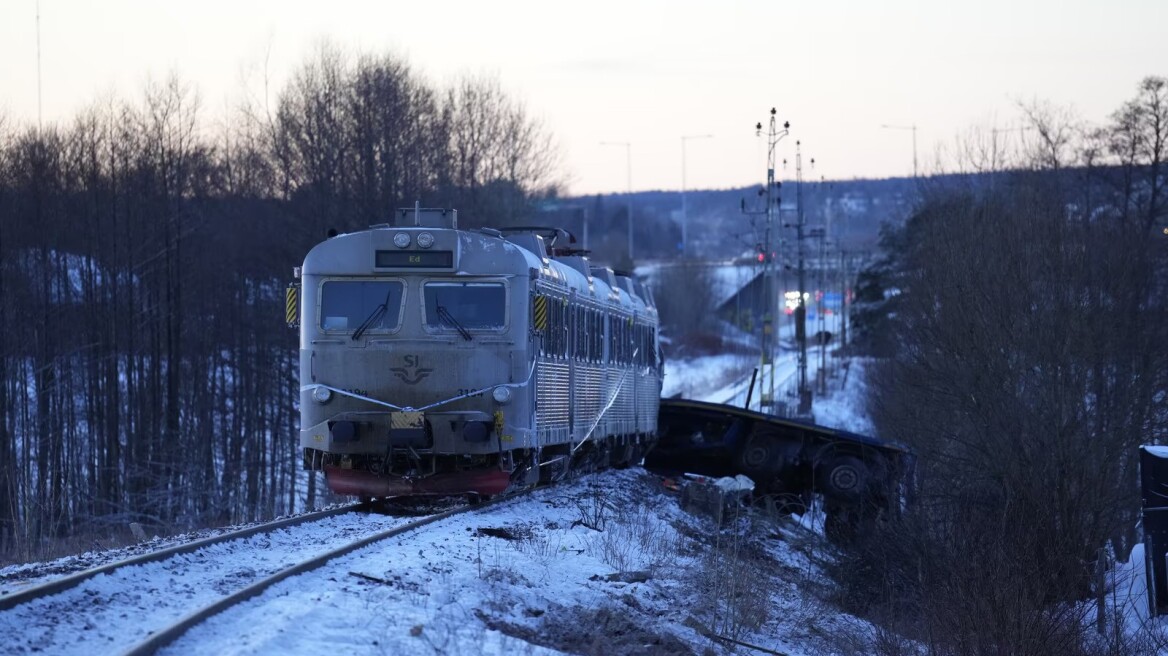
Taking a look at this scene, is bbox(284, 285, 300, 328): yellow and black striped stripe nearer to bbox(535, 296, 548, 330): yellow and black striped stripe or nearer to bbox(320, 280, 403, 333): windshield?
bbox(320, 280, 403, 333): windshield

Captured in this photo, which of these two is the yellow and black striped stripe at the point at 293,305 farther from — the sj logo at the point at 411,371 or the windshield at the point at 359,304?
the sj logo at the point at 411,371

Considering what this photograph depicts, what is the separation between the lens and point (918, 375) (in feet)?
99.1

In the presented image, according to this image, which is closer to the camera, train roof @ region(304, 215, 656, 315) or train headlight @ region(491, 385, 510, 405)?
train headlight @ region(491, 385, 510, 405)

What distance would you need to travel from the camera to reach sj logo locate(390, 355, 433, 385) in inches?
632

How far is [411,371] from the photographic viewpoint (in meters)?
16.1

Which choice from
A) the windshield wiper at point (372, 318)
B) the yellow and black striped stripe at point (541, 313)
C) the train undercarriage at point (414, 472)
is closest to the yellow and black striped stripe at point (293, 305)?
the windshield wiper at point (372, 318)

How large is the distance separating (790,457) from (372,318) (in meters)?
14.2

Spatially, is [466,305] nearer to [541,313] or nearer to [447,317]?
[447,317]

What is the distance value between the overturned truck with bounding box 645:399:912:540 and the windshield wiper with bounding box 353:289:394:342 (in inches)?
488

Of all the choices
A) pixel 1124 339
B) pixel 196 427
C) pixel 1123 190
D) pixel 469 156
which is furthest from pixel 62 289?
pixel 1123 190

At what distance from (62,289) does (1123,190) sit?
3127cm

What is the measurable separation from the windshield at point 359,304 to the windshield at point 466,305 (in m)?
0.40

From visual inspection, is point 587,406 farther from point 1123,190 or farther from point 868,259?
point 868,259

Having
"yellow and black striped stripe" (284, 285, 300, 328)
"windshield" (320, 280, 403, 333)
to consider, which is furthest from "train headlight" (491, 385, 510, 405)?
"yellow and black striped stripe" (284, 285, 300, 328)
